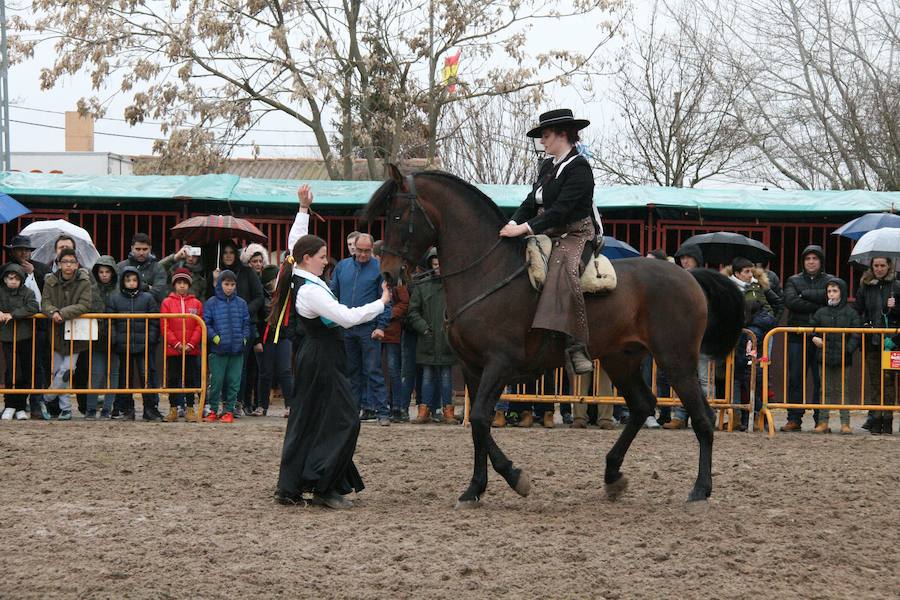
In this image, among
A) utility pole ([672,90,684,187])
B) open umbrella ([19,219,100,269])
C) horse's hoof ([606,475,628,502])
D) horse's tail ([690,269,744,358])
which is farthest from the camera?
utility pole ([672,90,684,187])

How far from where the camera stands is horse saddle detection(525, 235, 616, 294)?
8.00m

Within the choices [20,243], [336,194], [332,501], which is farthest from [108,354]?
[332,501]

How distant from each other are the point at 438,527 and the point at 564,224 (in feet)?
7.96

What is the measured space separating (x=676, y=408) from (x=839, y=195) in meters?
6.12

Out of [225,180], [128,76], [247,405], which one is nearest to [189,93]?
[128,76]

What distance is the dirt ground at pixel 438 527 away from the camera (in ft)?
18.7

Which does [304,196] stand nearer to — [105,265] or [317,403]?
[317,403]

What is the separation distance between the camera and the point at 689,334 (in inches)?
333

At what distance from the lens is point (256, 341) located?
558 inches

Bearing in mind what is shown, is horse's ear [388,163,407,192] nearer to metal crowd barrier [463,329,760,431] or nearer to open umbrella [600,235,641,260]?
metal crowd barrier [463,329,760,431]

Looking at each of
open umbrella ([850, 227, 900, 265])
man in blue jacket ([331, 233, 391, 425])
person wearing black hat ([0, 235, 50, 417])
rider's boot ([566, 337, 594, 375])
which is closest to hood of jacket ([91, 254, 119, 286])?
person wearing black hat ([0, 235, 50, 417])

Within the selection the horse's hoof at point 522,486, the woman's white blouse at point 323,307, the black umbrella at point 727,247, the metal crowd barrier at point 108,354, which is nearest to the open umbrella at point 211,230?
the metal crowd barrier at point 108,354

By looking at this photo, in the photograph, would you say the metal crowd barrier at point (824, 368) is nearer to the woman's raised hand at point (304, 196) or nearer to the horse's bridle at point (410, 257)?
the horse's bridle at point (410, 257)

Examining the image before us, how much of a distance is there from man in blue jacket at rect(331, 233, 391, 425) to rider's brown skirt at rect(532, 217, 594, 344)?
5296mm
